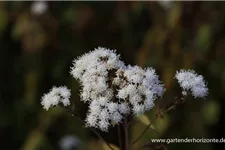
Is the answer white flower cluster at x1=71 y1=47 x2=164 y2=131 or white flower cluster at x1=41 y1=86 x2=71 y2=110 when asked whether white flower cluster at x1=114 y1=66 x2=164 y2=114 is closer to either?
white flower cluster at x1=71 y1=47 x2=164 y2=131

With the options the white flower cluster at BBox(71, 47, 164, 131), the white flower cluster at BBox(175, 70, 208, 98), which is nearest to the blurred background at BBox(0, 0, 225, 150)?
the white flower cluster at BBox(175, 70, 208, 98)

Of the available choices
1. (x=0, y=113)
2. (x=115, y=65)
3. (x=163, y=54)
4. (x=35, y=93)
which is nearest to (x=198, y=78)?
(x=115, y=65)

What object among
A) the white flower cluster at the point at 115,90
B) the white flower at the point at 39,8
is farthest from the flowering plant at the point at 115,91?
the white flower at the point at 39,8

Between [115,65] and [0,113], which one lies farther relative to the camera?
[0,113]

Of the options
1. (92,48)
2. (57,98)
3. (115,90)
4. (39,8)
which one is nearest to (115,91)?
(115,90)

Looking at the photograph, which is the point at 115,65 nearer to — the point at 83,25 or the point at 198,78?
the point at 198,78

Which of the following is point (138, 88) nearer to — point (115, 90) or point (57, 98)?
point (115, 90)
